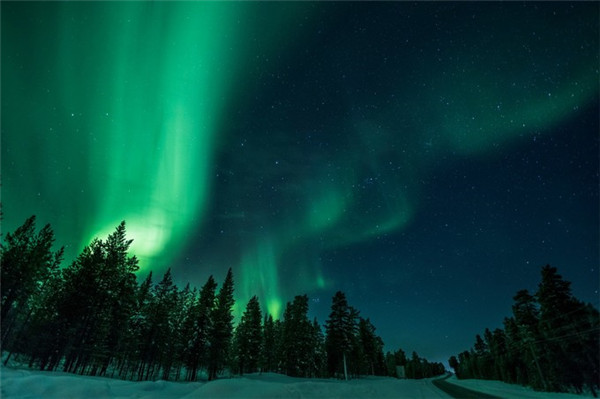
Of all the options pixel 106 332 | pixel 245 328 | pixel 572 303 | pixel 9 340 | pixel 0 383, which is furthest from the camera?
pixel 245 328

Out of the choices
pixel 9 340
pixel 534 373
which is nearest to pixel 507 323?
pixel 534 373

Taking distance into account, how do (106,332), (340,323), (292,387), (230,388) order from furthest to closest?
(340,323) < (106,332) < (292,387) < (230,388)

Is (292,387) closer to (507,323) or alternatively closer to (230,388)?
(230,388)

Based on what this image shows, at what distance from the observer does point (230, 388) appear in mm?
14180

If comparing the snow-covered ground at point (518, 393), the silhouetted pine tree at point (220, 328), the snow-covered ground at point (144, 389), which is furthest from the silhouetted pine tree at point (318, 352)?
the snow-covered ground at point (144, 389)

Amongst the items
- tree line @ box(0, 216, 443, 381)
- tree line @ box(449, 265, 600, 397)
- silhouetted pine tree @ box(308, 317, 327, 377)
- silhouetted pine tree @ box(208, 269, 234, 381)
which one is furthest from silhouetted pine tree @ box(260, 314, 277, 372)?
tree line @ box(449, 265, 600, 397)

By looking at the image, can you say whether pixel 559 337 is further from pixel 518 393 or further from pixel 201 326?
pixel 201 326

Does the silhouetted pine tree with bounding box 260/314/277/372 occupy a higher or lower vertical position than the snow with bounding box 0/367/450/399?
higher

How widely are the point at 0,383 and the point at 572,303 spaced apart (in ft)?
163

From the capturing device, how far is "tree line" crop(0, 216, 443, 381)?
34062mm

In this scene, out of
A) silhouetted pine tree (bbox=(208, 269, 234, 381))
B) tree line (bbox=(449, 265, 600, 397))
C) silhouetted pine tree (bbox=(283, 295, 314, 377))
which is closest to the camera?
tree line (bbox=(449, 265, 600, 397))

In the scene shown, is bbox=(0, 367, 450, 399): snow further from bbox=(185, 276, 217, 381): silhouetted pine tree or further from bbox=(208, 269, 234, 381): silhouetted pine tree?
bbox=(208, 269, 234, 381): silhouetted pine tree

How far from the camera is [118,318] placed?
131ft

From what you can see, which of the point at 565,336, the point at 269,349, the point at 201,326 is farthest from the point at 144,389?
the point at 269,349
